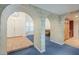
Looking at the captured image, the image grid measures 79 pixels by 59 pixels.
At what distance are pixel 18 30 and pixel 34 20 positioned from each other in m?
0.32

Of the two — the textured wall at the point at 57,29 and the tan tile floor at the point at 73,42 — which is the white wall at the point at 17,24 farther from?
the tan tile floor at the point at 73,42

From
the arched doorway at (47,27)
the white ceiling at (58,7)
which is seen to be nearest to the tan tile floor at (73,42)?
the arched doorway at (47,27)

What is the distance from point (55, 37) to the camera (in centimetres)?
173

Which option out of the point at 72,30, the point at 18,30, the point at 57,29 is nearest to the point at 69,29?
the point at 72,30

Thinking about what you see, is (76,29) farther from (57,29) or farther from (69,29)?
(57,29)

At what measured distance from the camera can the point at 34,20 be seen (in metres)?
1.67

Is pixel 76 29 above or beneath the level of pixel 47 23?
beneath

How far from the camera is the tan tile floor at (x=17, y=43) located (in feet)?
5.26

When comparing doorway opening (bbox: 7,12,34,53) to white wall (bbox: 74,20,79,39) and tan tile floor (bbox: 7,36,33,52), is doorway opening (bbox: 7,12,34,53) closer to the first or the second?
tan tile floor (bbox: 7,36,33,52)

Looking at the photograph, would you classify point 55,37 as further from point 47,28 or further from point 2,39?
point 2,39

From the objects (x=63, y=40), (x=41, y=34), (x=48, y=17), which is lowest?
(x=63, y=40)

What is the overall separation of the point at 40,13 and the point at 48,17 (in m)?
0.15

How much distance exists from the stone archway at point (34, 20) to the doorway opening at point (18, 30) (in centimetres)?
6
